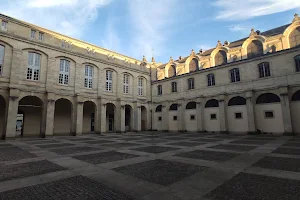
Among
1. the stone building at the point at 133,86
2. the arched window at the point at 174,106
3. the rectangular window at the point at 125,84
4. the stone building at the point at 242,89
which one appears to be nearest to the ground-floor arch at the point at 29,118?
the stone building at the point at 133,86

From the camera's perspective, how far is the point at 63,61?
24938mm

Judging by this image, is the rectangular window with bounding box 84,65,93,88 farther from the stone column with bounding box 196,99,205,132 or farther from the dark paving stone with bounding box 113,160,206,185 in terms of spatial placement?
the dark paving stone with bounding box 113,160,206,185

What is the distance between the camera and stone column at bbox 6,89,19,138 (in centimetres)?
1886

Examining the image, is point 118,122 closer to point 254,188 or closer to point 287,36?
point 254,188

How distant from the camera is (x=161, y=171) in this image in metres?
6.54

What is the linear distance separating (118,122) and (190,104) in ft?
43.8

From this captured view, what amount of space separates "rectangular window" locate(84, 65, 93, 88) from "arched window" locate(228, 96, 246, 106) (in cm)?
2239

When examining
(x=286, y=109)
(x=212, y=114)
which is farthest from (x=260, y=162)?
(x=212, y=114)

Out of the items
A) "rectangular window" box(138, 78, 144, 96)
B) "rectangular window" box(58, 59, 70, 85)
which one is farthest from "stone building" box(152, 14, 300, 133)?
"rectangular window" box(58, 59, 70, 85)

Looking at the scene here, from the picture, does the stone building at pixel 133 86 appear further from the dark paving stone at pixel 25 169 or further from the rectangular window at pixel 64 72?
the dark paving stone at pixel 25 169

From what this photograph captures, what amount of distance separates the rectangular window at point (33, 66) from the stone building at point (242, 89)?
71.0ft

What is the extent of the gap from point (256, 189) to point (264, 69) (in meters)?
23.4

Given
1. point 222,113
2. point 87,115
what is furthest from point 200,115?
point 87,115

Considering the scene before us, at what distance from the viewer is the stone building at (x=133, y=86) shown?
67.4 feet
